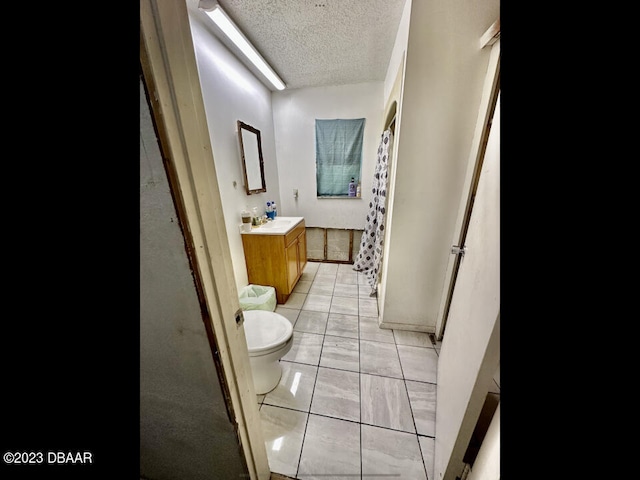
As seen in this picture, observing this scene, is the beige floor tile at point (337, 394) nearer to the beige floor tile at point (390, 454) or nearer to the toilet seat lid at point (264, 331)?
the beige floor tile at point (390, 454)

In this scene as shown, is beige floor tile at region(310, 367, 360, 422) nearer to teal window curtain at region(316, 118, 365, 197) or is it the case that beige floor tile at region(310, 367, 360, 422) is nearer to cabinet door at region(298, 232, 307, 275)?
cabinet door at region(298, 232, 307, 275)

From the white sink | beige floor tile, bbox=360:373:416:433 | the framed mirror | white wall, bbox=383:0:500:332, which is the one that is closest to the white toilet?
beige floor tile, bbox=360:373:416:433

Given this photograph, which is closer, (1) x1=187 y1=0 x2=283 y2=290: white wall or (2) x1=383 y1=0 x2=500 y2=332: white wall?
(2) x1=383 y1=0 x2=500 y2=332: white wall

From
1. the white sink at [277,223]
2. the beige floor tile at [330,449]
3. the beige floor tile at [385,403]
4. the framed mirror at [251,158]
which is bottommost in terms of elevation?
the beige floor tile at [330,449]

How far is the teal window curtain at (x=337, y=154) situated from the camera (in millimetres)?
2566

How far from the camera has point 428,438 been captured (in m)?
1.03

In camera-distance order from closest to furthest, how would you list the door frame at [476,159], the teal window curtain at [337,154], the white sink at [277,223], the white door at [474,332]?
the white door at [474,332] → the door frame at [476,159] → the white sink at [277,223] → the teal window curtain at [337,154]

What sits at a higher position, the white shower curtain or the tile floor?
the white shower curtain

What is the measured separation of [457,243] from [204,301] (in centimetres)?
158

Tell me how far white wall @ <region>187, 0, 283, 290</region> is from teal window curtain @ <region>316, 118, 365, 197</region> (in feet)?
2.53

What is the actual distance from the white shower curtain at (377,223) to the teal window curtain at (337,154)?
0.38 meters

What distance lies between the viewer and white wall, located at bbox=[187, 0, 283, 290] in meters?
1.50

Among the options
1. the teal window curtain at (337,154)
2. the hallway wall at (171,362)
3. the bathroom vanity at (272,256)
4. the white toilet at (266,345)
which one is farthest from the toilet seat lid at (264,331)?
the teal window curtain at (337,154)
